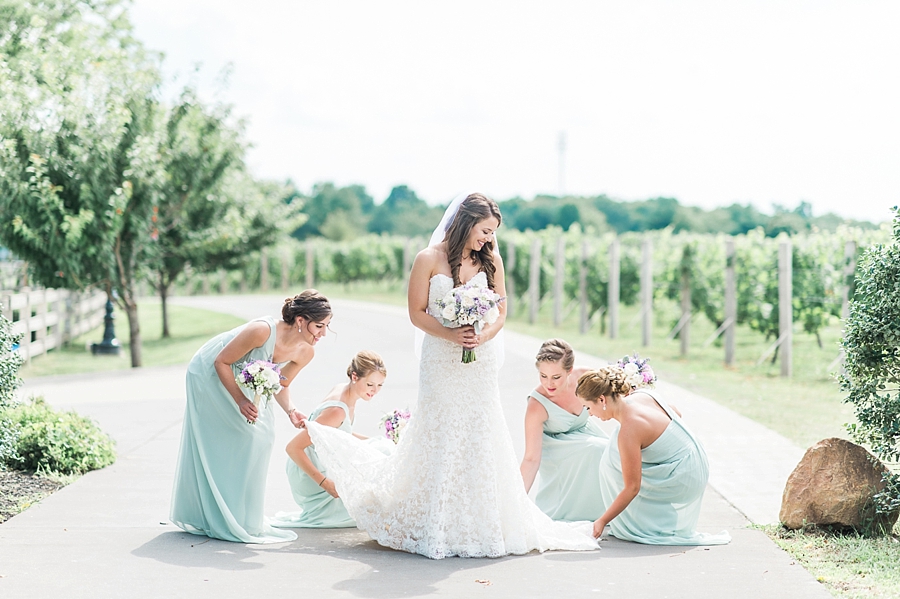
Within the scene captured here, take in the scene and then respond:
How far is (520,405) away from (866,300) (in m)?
6.44

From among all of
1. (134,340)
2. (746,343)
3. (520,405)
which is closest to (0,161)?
(134,340)

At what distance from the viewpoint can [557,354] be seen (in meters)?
6.39

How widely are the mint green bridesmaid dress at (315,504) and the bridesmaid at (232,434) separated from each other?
33 cm

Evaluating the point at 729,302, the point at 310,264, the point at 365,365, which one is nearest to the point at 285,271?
the point at 310,264

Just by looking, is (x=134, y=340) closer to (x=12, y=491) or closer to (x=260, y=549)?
(x=12, y=491)

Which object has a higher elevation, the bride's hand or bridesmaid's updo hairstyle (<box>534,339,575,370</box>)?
the bride's hand

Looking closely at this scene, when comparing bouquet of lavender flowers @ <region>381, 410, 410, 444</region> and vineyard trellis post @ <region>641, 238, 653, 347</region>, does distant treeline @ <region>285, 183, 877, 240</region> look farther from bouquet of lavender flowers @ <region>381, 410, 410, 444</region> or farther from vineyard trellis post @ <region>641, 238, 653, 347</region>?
bouquet of lavender flowers @ <region>381, 410, 410, 444</region>

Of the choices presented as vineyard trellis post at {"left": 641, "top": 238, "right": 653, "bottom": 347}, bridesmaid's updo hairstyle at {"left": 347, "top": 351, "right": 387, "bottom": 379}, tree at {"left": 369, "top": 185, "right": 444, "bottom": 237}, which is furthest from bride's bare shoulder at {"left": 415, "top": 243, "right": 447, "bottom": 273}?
tree at {"left": 369, "top": 185, "right": 444, "bottom": 237}

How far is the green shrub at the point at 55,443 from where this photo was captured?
767 cm

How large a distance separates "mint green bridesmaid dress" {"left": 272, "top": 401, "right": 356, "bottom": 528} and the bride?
0.54 m

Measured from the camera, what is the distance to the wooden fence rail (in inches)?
723

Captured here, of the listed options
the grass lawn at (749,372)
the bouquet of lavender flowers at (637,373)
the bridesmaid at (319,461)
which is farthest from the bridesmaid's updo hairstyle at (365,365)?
the grass lawn at (749,372)

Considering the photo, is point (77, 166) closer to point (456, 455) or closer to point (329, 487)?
point (329, 487)

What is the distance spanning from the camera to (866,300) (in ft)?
19.5
